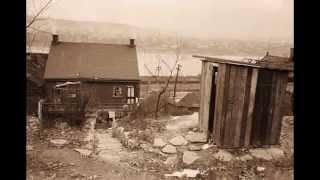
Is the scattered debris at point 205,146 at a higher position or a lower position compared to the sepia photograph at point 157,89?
lower

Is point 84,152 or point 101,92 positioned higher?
point 101,92

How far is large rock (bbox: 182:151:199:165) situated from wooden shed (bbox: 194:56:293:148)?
0.49 meters

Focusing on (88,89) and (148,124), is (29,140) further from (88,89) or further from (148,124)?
(148,124)

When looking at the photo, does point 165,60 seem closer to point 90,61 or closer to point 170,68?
point 170,68

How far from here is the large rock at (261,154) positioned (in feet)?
12.6

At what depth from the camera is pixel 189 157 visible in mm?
3703

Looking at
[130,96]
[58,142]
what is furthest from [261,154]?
[58,142]

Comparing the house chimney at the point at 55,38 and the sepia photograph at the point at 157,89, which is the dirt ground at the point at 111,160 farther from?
the house chimney at the point at 55,38

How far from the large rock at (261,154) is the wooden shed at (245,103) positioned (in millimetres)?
110

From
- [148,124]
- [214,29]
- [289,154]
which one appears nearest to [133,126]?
[148,124]

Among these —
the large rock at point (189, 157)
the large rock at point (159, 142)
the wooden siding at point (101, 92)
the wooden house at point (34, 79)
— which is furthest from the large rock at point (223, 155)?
the wooden house at point (34, 79)

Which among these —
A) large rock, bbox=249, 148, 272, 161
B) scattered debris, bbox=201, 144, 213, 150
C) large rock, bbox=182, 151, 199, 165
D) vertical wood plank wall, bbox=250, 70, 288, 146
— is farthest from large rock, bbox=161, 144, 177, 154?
vertical wood plank wall, bbox=250, 70, 288, 146

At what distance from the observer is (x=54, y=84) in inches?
155

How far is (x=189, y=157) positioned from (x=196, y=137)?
1.33 feet
